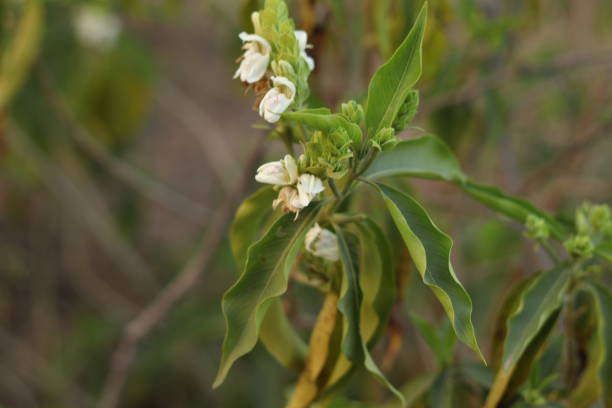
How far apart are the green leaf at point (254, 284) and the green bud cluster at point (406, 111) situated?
5.7 inches

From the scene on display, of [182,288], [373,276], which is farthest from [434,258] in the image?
[182,288]

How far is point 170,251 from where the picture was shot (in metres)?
3.03

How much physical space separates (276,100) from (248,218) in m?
0.21

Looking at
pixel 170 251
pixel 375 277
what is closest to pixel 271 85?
pixel 375 277

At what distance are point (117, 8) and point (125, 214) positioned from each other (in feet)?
2.55

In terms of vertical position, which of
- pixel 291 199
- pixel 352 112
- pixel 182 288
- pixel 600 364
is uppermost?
pixel 352 112

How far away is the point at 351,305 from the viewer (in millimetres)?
801

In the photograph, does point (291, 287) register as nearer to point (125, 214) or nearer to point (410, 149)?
point (410, 149)

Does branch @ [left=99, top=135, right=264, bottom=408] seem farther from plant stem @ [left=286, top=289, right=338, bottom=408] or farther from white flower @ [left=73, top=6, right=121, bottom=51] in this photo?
white flower @ [left=73, top=6, right=121, bottom=51]

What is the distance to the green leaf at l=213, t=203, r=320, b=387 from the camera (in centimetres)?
73

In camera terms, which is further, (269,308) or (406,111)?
(269,308)

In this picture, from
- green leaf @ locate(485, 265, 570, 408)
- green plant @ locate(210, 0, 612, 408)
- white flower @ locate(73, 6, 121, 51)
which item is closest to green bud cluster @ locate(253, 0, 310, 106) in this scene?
green plant @ locate(210, 0, 612, 408)

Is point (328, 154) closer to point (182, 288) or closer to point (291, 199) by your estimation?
point (291, 199)

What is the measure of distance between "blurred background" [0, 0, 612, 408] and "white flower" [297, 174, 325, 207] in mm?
367
